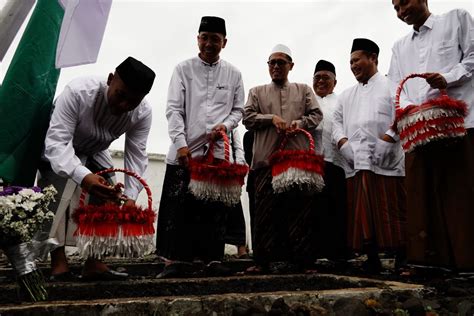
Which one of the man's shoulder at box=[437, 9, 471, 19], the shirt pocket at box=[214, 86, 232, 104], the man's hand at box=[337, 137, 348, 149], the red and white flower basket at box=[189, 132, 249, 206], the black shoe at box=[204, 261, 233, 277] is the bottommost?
the black shoe at box=[204, 261, 233, 277]

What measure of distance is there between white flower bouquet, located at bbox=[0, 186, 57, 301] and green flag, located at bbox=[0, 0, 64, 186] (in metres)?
0.96

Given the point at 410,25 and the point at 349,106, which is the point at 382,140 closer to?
the point at 349,106

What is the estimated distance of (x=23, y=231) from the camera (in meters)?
2.49

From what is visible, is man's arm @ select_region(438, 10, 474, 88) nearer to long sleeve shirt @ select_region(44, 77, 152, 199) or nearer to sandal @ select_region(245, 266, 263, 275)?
sandal @ select_region(245, 266, 263, 275)

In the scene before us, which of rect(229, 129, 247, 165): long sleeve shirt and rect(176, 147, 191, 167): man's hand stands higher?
rect(229, 129, 247, 165): long sleeve shirt

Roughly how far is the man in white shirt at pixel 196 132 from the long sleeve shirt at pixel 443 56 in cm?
144

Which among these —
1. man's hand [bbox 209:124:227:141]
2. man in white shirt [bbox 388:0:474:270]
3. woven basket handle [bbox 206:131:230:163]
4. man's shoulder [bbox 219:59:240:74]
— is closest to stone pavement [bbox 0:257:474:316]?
man in white shirt [bbox 388:0:474:270]

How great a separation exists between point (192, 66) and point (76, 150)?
4.07 ft

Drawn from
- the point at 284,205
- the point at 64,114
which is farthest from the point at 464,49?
the point at 64,114

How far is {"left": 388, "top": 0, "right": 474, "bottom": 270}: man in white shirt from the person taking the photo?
358 cm

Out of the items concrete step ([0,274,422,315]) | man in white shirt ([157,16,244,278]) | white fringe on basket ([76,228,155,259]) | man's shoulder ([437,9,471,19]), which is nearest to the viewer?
concrete step ([0,274,422,315])

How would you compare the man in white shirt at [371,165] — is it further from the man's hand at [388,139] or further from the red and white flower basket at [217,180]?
the red and white flower basket at [217,180]

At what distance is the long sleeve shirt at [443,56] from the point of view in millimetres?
3734

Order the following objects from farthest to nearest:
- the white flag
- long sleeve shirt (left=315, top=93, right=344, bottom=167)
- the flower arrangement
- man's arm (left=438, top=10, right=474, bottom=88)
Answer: long sleeve shirt (left=315, top=93, right=344, bottom=167)
the white flag
man's arm (left=438, top=10, right=474, bottom=88)
the flower arrangement
